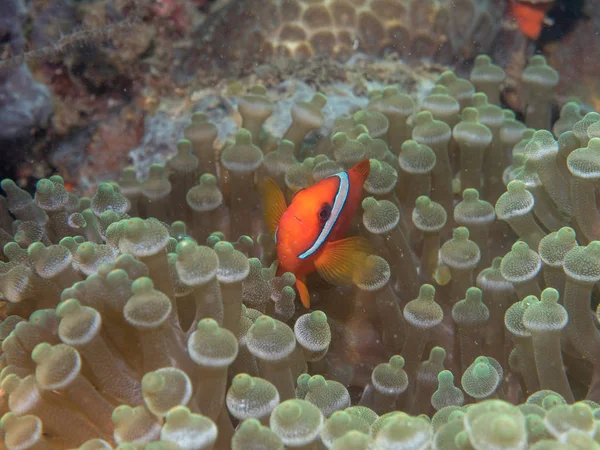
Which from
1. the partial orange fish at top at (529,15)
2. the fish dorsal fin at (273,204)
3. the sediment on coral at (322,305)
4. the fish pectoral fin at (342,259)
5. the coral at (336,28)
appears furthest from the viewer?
the partial orange fish at top at (529,15)

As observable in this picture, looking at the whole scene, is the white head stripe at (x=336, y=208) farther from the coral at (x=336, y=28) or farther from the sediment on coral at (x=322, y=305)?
the coral at (x=336, y=28)

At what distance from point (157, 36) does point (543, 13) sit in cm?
254

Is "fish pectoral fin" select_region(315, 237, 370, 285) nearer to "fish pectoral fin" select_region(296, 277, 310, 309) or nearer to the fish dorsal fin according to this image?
"fish pectoral fin" select_region(296, 277, 310, 309)

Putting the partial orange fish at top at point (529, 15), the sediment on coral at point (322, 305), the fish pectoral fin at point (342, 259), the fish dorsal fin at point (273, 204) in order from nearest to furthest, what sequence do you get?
the sediment on coral at point (322, 305), the fish pectoral fin at point (342, 259), the fish dorsal fin at point (273, 204), the partial orange fish at top at point (529, 15)

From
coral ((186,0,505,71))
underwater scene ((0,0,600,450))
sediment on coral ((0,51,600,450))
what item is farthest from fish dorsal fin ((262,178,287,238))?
coral ((186,0,505,71))

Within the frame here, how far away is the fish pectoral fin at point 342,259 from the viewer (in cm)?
194

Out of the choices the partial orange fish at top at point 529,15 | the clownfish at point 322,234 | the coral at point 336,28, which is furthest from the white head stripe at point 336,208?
the partial orange fish at top at point 529,15

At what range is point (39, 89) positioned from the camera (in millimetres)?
2979

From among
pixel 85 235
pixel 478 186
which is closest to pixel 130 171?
pixel 85 235

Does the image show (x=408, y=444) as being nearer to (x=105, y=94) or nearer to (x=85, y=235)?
(x=85, y=235)

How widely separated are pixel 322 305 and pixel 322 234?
0.35 meters

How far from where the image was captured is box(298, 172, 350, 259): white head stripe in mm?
1996

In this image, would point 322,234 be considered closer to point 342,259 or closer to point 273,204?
point 342,259

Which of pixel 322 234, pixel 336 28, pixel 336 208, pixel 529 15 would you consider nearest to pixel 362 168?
pixel 336 208
